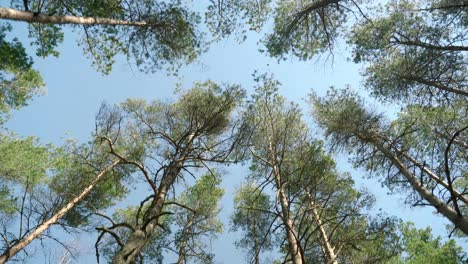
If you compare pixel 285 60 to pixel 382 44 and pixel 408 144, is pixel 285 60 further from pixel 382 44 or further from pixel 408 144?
pixel 408 144

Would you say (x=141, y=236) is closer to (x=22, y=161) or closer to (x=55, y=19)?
(x=55, y=19)

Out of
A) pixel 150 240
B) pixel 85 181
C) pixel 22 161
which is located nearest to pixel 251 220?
pixel 150 240

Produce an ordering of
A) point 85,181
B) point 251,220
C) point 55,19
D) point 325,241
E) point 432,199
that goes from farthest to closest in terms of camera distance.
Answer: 1. point 251,220
2. point 85,181
3. point 432,199
4. point 325,241
5. point 55,19

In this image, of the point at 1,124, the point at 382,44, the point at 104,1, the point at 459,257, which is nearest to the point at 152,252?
the point at 1,124

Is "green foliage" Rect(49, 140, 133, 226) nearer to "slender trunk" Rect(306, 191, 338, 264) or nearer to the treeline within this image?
the treeline

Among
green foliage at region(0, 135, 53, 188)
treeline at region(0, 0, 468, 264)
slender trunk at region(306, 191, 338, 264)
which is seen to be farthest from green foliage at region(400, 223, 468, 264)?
green foliage at region(0, 135, 53, 188)

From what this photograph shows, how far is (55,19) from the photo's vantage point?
579 centimetres

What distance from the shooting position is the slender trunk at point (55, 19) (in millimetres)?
5102

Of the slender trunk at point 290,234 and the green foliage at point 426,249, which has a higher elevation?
the green foliage at point 426,249

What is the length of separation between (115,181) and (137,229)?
25.9ft

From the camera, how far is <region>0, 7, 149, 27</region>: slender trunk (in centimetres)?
510

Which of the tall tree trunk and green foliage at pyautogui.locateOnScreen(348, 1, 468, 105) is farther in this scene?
green foliage at pyautogui.locateOnScreen(348, 1, 468, 105)

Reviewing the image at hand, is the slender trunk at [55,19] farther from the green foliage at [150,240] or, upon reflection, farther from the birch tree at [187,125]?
the green foliage at [150,240]

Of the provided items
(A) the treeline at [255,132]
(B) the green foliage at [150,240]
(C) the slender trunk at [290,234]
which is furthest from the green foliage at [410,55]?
(B) the green foliage at [150,240]
